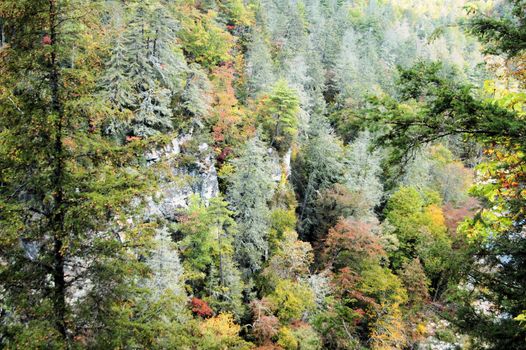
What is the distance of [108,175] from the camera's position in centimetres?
659

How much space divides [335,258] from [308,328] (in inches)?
262

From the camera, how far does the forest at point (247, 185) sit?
5559mm

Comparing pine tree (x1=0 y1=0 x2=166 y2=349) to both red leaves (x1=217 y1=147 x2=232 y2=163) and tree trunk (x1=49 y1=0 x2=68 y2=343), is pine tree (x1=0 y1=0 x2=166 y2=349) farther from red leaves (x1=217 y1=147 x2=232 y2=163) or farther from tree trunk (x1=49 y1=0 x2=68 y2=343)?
red leaves (x1=217 y1=147 x2=232 y2=163)

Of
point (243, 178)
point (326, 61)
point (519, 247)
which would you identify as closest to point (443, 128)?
point (519, 247)

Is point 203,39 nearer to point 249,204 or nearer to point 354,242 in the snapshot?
point 249,204

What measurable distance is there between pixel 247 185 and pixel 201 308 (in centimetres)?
775

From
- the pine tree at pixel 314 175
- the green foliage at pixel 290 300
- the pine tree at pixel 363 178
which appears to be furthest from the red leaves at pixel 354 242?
the pine tree at pixel 314 175

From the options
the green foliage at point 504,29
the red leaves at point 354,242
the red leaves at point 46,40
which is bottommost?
the red leaves at point 354,242

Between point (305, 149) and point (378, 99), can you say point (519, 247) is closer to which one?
point (378, 99)

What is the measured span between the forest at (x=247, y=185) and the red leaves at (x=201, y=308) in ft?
0.64

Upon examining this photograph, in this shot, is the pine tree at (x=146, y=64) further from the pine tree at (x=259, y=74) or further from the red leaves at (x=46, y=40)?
the red leaves at (x=46, y=40)

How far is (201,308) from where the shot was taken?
60.9 feet

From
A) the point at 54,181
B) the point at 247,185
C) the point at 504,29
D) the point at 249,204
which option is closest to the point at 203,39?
the point at 247,185

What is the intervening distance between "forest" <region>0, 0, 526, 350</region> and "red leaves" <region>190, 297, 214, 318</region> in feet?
0.64
